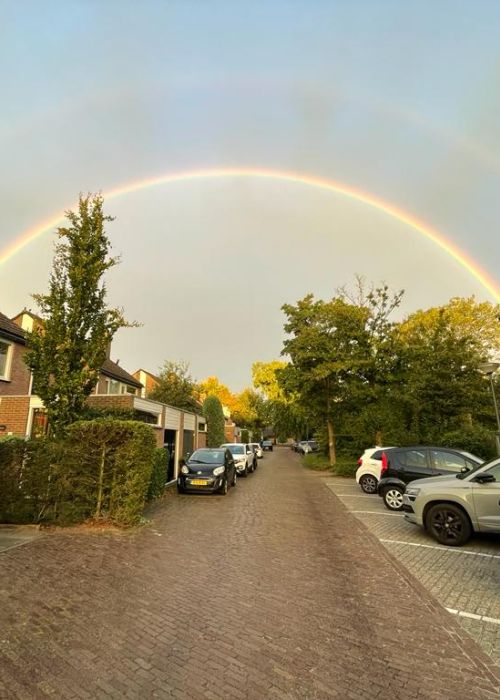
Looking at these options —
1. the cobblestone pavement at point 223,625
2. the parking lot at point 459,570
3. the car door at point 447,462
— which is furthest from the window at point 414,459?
the cobblestone pavement at point 223,625

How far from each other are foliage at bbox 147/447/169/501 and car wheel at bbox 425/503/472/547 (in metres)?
6.99

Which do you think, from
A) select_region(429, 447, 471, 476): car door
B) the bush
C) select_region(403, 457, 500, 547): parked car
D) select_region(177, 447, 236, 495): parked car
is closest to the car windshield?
select_region(177, 447, 236, 495): parked car

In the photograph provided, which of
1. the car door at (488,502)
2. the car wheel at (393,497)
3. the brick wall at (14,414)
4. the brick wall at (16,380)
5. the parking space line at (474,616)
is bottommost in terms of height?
the parking space line at (474,616)

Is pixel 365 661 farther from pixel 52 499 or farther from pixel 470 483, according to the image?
pixel 52 499

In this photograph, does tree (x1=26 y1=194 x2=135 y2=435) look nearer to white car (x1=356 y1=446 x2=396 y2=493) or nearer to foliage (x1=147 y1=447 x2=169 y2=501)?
foliage (x1=147 y1=447 x2=169 y2=501)

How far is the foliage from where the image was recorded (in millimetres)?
10942

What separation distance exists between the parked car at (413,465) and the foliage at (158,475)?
20.9 ft

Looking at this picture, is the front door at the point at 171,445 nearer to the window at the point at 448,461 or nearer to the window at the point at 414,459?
the window at the point at 414,459

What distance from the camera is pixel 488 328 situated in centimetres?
3216

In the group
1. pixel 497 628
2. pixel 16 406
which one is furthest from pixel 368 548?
pixel 16 406

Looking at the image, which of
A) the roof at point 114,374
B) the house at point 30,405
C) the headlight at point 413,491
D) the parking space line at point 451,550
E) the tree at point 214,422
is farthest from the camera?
the tree at point 214,422

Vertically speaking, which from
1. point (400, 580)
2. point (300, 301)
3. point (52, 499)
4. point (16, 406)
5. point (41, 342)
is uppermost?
point (300, 301)

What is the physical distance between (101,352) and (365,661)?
851cm

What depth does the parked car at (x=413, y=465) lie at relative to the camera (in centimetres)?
982
